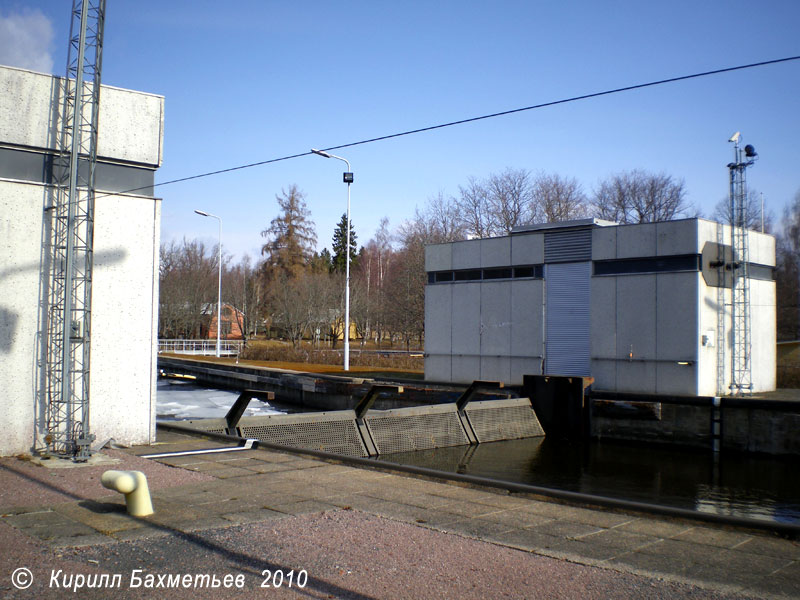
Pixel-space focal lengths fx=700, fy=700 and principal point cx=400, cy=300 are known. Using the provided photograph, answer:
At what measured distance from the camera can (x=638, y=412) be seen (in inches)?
899

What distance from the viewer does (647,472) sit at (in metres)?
18.1

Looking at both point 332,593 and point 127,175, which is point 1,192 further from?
point 332,593

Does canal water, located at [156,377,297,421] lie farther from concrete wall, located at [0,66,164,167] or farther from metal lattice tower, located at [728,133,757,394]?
metal lattice tower, located at [728,133,757,394]

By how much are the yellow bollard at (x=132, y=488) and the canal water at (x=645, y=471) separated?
9.59 metres

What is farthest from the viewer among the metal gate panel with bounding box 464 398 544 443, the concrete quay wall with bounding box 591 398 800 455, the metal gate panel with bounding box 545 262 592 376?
the metal gate panel with bounding box 545 262 592 376

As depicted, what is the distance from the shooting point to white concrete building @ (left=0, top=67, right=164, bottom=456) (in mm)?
11039

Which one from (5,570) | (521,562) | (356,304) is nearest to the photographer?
(5,570)

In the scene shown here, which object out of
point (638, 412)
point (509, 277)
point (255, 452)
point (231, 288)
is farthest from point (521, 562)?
point (231, 288)

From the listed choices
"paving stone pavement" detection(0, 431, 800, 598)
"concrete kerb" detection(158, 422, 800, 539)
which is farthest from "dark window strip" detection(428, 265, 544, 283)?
"paving stone pavement" detection(0, 431, 800, 598)

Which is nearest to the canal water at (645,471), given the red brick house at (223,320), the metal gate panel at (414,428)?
the metal gate panel at (414,428)

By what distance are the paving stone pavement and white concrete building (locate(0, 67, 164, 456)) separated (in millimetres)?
2188

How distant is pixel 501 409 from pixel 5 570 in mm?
17927

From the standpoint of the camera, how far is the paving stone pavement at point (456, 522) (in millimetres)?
5828

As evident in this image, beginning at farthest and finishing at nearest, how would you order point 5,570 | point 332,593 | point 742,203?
point 742,203, point 5,570, point 332,593
